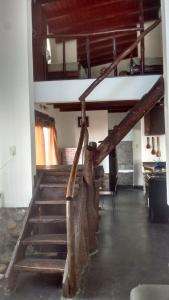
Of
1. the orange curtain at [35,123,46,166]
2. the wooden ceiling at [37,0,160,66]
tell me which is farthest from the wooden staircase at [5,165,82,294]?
the wooden ceiling at [37,0,160,66]

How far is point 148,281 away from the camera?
3.64m

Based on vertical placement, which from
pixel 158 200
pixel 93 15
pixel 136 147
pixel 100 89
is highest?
pixel 93 15

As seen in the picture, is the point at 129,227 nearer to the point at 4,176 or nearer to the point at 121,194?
the point at 4,176

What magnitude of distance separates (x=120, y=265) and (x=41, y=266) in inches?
46.3

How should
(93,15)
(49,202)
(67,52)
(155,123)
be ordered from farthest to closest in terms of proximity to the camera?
1. (155,123)
2. (67,52)
3. (93,15)
4. (49,202)

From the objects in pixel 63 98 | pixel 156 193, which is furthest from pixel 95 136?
pixel 63 98

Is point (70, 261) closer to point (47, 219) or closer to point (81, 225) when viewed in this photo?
point (81, 225)

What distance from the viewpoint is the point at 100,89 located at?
16.4 feet

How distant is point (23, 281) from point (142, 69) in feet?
12.5

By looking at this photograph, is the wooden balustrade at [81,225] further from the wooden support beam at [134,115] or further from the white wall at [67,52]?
the white wall at [67,52]

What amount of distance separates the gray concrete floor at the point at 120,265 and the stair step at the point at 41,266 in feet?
0.74

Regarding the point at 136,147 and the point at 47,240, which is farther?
the point at 136,147

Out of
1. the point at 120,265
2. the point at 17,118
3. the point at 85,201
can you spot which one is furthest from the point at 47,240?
the point at 17,118

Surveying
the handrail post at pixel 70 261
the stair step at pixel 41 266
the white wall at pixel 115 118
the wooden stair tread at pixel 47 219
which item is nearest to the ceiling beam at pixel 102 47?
the white wall at pixel 115 118
